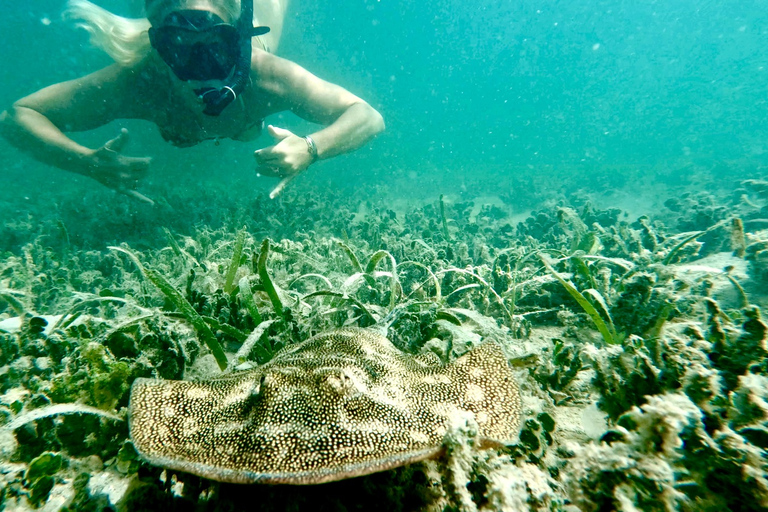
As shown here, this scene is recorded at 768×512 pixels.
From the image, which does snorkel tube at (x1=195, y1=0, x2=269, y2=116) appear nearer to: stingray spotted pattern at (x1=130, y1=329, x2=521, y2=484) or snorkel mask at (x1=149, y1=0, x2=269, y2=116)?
snorkel mask at (x1=149, y1=0, x2=269, y2=116)

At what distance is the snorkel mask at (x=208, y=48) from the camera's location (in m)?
4.68

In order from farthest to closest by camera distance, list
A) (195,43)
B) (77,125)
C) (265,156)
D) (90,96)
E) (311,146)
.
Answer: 1. (77,125)
2. (90,96)
3. (311,146)
4. (195,43)
5. (265,156)

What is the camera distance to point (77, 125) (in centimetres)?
548

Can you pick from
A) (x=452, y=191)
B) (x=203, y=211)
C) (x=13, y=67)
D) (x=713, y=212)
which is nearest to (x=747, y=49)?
(x=452, y=191)

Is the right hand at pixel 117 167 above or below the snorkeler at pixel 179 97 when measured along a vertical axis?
below

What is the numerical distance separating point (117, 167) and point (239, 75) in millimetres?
2395

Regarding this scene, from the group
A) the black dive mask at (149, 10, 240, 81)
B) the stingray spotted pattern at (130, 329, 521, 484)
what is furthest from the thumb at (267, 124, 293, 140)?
the stingray spotted pattern at (130, 329, 521, 484)

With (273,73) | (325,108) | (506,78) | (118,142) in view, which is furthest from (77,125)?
(506,78)

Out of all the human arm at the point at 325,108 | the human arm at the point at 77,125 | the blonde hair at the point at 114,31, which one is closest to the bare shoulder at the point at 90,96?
the human arm at the point at 77,125

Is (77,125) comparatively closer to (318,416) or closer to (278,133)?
(278,133)

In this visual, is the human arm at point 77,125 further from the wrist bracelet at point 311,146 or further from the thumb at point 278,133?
the wrist bracelet at point 311,146

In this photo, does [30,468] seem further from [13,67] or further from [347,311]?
[13,67]

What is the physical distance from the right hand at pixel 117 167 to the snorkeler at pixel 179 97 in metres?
0.02

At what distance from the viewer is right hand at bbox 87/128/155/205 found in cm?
486
